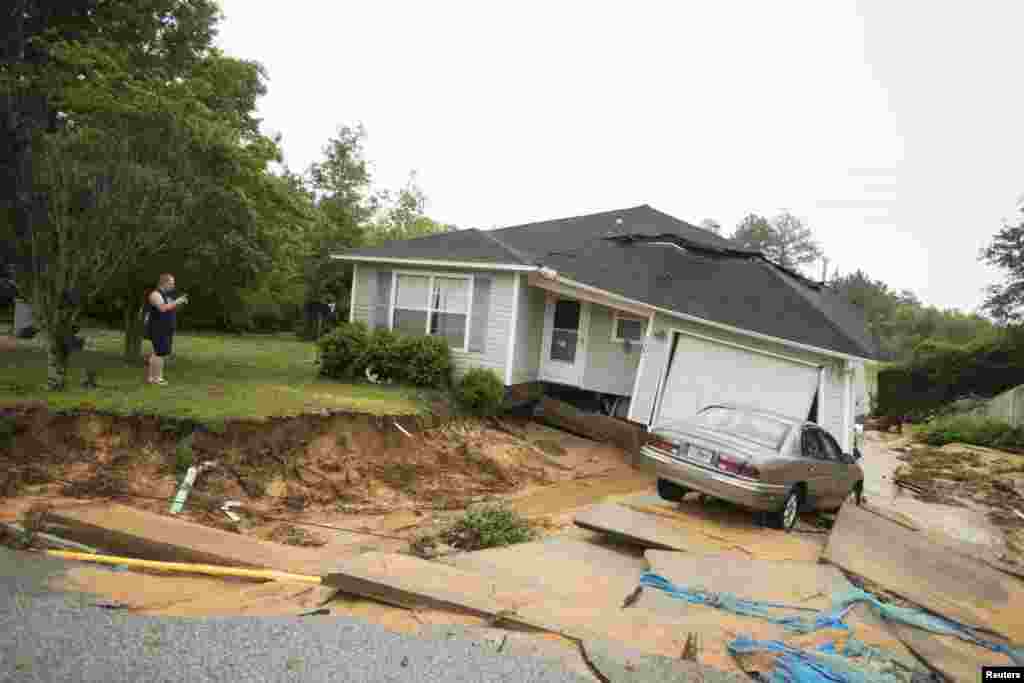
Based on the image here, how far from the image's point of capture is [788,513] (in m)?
8.73

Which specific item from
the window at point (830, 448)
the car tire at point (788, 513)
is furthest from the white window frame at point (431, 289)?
the car tire at point (788, 513)

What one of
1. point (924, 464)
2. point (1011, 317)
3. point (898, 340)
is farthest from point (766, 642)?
point (898, 340)

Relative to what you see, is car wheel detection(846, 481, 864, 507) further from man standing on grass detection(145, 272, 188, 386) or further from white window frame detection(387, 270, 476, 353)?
man standing on grass detection(145, 272, 188, 386)

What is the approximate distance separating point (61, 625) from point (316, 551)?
2799 mm

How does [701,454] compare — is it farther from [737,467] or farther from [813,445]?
[813,445]

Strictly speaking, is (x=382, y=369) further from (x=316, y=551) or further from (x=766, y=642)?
(x=766, y=642)

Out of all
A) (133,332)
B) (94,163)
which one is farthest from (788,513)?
(133,332)

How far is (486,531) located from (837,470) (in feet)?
18.7

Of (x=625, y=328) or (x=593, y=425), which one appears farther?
(x=625, y=328)

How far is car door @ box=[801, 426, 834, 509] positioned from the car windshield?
42 cm

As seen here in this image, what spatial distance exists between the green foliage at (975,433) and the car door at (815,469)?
1547 centimetres

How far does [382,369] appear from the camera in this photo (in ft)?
46.9

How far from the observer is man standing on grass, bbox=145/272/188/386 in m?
10.5

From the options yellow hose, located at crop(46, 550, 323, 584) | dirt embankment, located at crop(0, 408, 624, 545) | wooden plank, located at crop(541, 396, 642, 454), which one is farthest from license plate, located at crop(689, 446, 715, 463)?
wooden plank, located at crop(541, 396, 642, 454)
